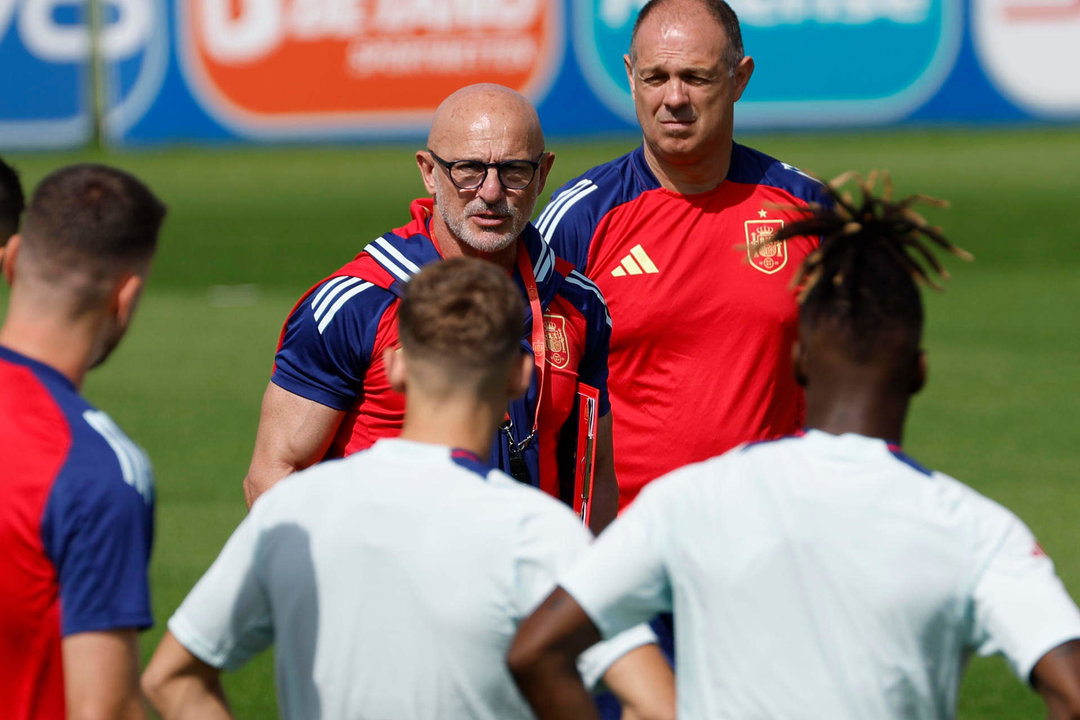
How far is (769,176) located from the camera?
18.4 feet

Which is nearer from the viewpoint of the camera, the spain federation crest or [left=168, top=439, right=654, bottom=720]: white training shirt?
[left=168, top=439, right=654, bottom=720]: white training shirt

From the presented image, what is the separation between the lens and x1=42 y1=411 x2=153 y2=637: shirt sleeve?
279cm

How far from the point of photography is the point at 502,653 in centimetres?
291

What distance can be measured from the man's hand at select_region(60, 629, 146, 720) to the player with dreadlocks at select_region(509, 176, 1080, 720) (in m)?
0.72

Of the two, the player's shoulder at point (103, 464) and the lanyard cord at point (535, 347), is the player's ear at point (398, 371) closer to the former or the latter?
the player's shoulder at point (103, 464)

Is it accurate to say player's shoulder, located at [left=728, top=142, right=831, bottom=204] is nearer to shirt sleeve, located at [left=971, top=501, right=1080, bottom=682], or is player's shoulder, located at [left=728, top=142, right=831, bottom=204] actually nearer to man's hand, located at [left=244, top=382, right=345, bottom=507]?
man's hand, located at [left=244, top=382, right=345, bottom=507]

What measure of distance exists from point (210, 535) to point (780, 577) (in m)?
6.67

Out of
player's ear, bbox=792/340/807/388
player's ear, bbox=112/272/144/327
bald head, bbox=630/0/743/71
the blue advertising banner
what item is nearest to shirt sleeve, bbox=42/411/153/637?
player's ear, bbox=112/272/144/327

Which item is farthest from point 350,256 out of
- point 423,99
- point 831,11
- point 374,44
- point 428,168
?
point 428,168

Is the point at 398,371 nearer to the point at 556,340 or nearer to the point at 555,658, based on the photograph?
the point at 555,658

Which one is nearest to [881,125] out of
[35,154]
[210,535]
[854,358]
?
[35,154]

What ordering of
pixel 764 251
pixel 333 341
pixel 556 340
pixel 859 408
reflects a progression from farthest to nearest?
pixel 764 251 → pixel 556 340 → pixel 333 341 → pixel 859 408

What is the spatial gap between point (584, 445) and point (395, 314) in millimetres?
710

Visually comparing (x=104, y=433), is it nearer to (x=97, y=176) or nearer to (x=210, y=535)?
(x=97, y=176)
